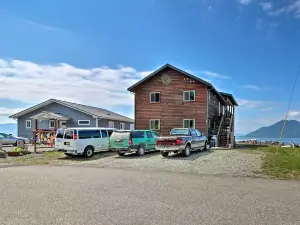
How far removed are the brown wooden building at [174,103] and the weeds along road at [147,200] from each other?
1711cm

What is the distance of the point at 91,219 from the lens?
5.67 m

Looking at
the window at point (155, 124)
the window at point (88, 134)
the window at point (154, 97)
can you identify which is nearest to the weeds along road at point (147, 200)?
the window at point (88, 134)

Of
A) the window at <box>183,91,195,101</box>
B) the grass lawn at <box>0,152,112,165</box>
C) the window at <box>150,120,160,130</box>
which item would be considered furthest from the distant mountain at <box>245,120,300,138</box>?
the grass lawn at <box>0,152,112,165</box>

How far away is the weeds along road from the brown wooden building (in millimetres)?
17114

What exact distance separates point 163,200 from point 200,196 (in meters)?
1.12

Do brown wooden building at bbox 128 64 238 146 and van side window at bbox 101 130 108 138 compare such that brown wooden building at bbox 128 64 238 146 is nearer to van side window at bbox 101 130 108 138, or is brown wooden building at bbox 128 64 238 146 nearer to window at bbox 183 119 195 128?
window at bbox 183 119 195 128

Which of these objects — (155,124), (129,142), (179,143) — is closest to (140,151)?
(129,142)

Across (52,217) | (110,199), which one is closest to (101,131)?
(110,199)

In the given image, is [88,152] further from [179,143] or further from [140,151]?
[179,143]

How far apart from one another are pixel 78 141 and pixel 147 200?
12.0 m

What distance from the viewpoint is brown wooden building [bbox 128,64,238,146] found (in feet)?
90.4

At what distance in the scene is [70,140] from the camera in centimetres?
1828

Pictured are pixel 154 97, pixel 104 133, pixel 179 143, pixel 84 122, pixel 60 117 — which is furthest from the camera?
pixel 84 122

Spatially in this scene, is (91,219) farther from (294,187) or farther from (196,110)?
(196,110)
